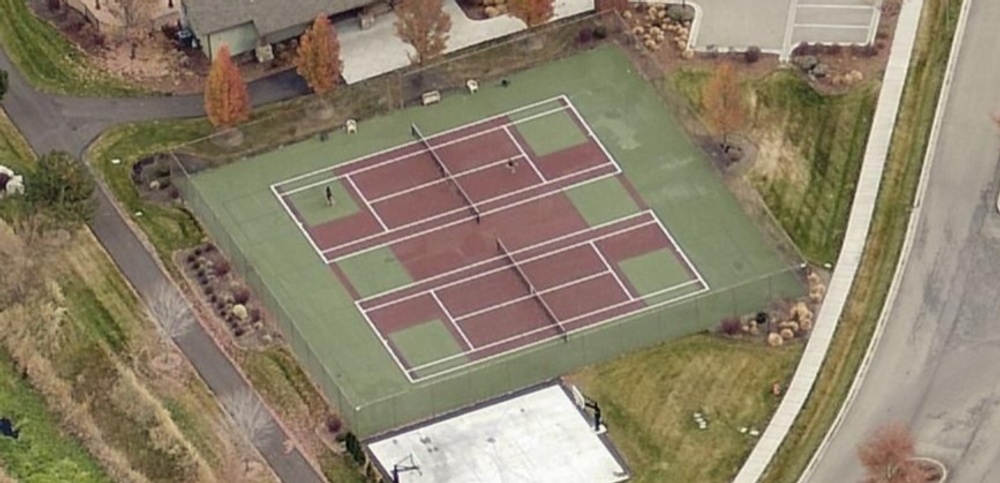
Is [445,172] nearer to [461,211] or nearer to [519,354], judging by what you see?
[461,211]

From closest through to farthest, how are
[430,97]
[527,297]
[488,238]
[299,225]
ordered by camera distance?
[527,297] → [488,238] → [299,225] → [430,97]

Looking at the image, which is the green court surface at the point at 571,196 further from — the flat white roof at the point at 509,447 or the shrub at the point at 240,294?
the flat white roof at the point at 509,447

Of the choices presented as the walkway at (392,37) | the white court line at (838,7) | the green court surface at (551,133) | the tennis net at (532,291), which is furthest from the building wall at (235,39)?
the white court line at (838,7)

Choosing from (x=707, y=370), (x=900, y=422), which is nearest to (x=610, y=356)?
(x=707, y=370)

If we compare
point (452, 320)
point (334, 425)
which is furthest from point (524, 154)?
point (334, 425)

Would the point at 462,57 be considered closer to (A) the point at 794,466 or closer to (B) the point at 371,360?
(B) the point at 371,360

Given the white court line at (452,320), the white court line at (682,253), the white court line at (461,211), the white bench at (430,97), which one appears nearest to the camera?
the white court line at (452,320)

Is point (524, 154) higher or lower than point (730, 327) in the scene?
higher
